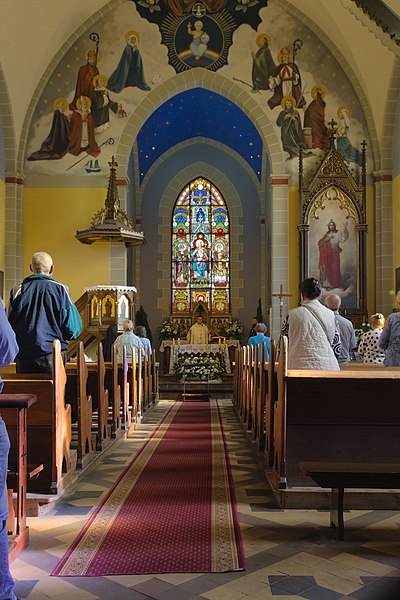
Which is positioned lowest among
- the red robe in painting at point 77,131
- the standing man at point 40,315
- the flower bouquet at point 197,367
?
the flower bouquet at point 197,367

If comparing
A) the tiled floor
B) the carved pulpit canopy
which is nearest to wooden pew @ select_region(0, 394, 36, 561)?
the tiled floor

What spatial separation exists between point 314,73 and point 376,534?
14.1 metres

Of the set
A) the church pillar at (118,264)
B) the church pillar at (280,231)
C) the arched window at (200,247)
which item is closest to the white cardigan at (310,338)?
the church pillar at (280,231)

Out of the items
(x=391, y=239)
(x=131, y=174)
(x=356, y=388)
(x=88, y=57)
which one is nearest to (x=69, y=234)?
(x=88, y=57)

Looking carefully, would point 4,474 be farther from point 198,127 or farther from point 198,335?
point 198,127

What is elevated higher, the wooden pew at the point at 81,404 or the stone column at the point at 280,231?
the stone column at the point at 280,231

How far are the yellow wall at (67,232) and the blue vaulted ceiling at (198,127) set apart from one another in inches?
205

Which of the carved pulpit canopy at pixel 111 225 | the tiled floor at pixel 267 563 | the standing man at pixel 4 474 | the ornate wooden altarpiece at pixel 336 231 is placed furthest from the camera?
the ornate wooden altarpiece at pixel 336 231

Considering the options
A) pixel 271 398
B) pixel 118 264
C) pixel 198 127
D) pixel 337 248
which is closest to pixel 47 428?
pixel 271 398

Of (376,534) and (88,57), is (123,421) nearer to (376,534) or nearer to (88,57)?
(376,534)

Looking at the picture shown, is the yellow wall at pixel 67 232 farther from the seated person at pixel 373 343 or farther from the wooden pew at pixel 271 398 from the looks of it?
the wooden pew at pixel 271 398

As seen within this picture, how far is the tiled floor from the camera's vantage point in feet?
10.7

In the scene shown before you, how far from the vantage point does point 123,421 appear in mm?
9273

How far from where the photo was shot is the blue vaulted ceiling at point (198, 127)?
20.4 m
